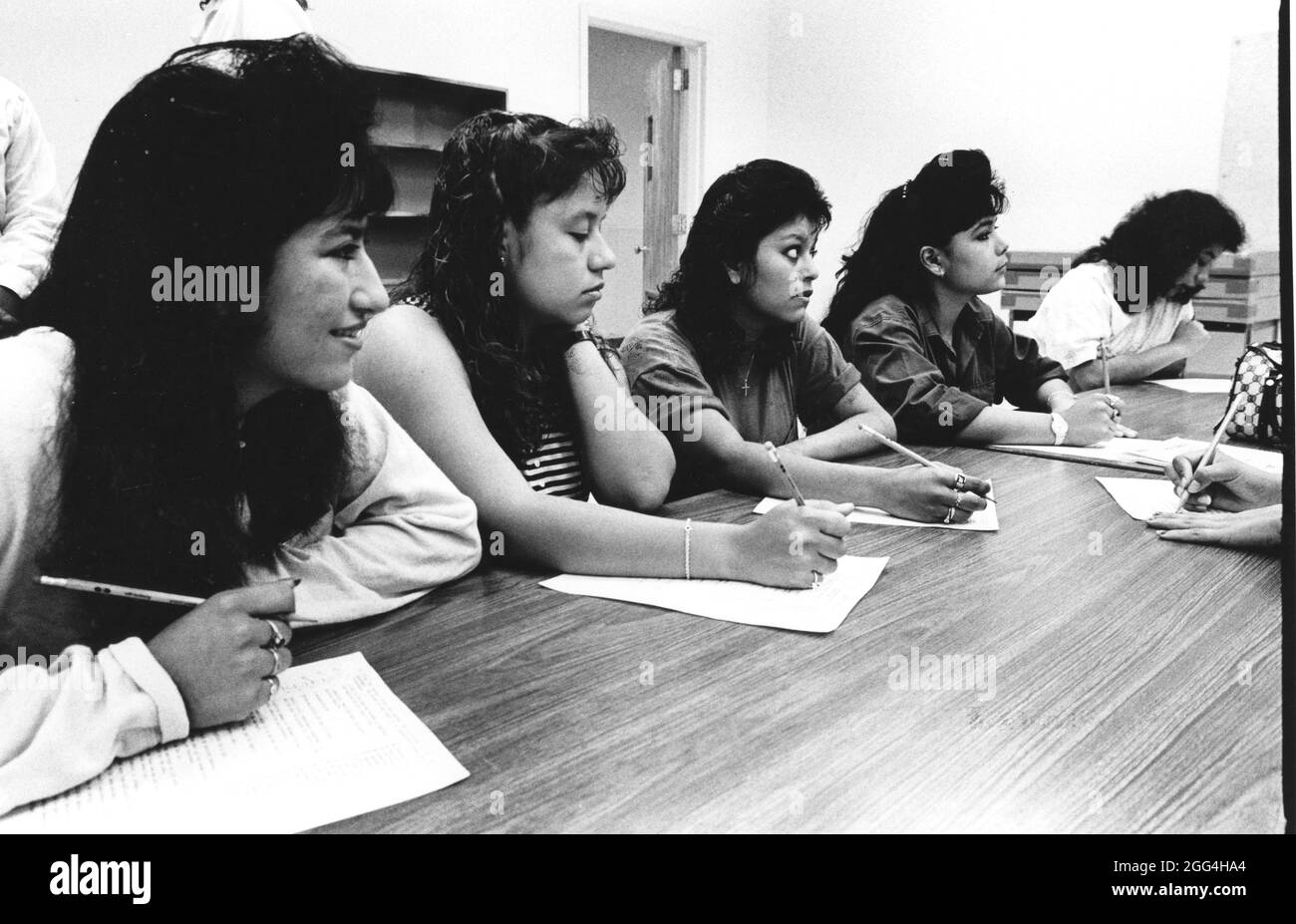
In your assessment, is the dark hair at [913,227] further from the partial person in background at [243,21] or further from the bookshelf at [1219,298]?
the bookshelf at [1219,298]

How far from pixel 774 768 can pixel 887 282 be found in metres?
1.77

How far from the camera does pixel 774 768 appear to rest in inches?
27.3

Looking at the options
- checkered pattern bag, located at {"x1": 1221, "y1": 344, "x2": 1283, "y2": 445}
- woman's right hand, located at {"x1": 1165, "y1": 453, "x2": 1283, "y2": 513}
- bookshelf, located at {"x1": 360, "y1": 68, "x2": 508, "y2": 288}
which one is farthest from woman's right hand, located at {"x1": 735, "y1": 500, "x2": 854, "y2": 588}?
bookshelf, located at {"x1": 360, "y1": 68, "x2": 508, "y2": 288}

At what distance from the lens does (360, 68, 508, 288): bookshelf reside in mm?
4461

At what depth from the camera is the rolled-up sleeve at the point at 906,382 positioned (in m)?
1.97

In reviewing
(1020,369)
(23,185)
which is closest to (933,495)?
(1020,369)

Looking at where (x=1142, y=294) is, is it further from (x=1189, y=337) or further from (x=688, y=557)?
(x=688, y=557)

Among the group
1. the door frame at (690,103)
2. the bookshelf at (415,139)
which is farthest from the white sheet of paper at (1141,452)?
the door frame at (690,103)

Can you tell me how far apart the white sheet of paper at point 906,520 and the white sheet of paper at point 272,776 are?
70 cm

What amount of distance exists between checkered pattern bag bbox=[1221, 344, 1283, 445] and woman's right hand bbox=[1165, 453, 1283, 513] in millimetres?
446

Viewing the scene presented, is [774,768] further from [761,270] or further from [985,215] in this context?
[985,215]

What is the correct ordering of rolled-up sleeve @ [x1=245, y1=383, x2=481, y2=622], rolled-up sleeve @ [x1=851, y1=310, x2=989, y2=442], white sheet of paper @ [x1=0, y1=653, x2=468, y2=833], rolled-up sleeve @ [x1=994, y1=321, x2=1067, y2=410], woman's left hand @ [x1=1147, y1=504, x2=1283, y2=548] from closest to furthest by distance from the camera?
white sheet of paper @ [x1=0, y1=653, x2=468, y2=833] → rolled-up sleeve @ [x1=245, y1=383, x2=481, y2=622] → woman's left hand @ [x1=1147, y1=504, x2=1283, y2=548] → rolled-up sleeve @ [x1=851, y1=310, x2=989, y2=442] → rolled-up sleeve @ [x1=994, y1=321, x2=1067, y2=410]

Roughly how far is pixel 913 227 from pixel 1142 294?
119 cm

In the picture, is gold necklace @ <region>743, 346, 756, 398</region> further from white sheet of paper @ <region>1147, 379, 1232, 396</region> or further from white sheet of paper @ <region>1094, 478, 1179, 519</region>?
white sheet of paper @ <region>1147, 379, 1232, 396</region>
